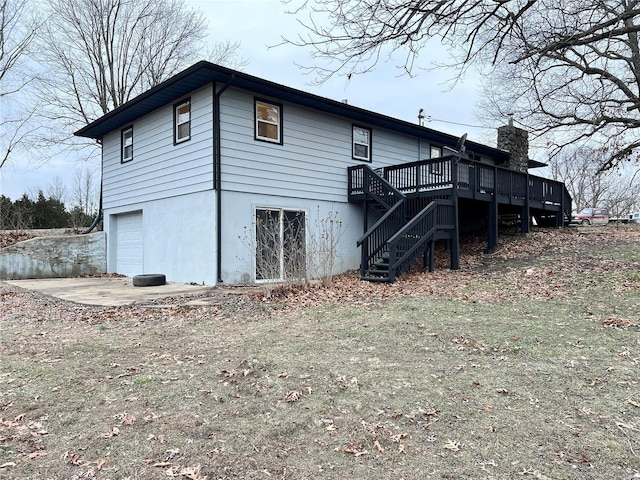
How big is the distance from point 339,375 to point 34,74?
22.2 meters

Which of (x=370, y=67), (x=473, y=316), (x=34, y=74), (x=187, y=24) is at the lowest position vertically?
(x=473, y=316)

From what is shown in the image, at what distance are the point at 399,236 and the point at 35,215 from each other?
2251cm

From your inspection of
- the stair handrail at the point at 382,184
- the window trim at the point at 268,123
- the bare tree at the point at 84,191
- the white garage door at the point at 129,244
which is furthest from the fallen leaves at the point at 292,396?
the bare tree at the point at 84,191

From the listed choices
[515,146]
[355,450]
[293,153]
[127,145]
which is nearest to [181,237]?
[293,153]

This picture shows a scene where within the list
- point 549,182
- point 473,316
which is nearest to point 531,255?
point 549,182

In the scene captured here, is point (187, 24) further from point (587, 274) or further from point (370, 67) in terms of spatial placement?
point (587, 274)

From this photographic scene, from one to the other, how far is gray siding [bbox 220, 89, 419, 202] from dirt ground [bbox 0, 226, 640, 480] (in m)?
4.84

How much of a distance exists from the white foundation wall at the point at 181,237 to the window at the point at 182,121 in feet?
5.32

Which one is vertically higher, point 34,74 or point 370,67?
point 34,74

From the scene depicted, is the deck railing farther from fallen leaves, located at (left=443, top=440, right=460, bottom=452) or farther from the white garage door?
fallen leaves, located at (left=443, top=440, right=460, bottom=452)

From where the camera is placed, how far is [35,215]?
23.5 metres

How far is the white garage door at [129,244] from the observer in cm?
1355

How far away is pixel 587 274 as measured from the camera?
8.68 meters

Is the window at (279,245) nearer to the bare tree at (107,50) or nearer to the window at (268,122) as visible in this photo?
the window at (268,122)
